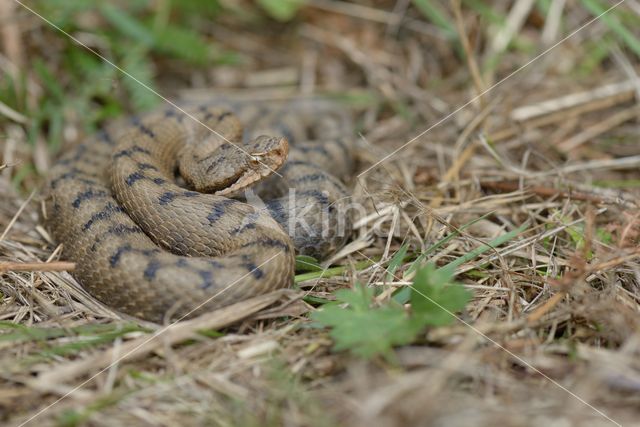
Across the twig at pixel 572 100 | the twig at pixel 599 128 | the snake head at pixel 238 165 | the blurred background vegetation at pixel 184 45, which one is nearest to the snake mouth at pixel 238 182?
the snake head at pixel 238 165

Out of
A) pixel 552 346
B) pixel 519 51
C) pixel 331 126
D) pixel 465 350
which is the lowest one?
pixel 552 346

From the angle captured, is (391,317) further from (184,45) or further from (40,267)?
(184,45)

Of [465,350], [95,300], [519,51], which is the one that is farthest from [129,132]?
[519,51]

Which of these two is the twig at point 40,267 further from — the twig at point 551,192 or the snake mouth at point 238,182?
the twig at point 551,192

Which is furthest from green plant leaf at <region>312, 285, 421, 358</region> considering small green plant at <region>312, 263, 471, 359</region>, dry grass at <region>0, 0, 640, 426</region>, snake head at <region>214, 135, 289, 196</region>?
snake head at <region>214, 135, 289, 196</region>

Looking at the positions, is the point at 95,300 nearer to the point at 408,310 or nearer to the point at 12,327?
the point at 12,327
